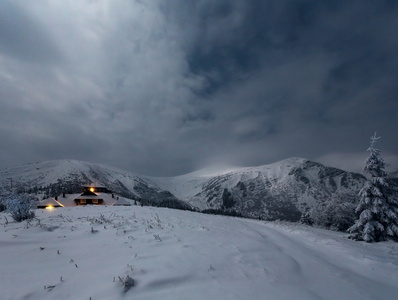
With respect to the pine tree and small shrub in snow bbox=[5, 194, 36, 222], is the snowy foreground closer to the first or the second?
small shrub in snow bbox=[5, 194, 36, 222]

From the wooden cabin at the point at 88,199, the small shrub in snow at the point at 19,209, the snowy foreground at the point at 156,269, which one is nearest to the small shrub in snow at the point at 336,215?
the snowy foreground at the point at 156,269

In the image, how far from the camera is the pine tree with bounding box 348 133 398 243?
22.4 metres

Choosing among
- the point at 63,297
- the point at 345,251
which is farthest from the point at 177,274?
the point at 345,251

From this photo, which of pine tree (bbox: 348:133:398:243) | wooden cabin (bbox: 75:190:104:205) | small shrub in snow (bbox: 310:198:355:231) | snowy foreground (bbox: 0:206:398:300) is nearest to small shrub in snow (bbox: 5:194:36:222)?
snowy foreground (bbox: 0:206:398:300)

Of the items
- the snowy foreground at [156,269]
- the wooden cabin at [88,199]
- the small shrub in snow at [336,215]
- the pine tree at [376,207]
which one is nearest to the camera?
the snowy foreground at [156,269]

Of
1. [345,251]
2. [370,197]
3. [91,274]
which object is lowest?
[345,251]

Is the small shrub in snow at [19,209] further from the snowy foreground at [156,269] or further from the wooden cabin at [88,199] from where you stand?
the wooden cabin at [88,199]

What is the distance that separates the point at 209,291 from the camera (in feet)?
16.4

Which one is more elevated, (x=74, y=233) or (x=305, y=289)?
(x=74, y=233)

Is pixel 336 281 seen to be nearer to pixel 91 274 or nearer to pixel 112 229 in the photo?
pixel 91 274

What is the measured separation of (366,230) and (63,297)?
88.2 feet

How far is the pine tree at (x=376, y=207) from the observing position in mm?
22438

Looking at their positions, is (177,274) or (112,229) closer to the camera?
(177,274)

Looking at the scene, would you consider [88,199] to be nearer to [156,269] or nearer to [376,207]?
[376,207]
